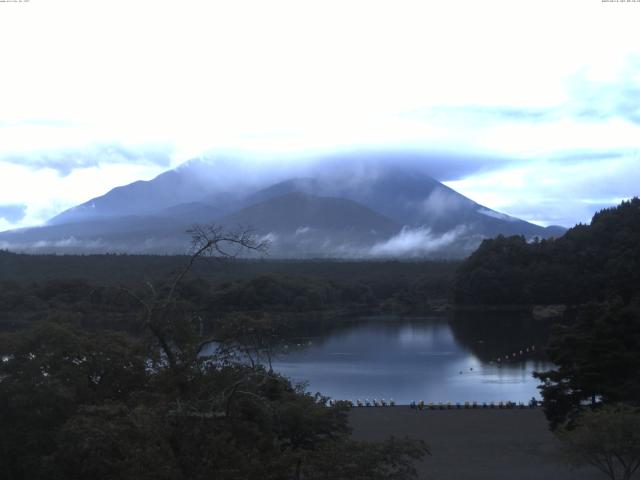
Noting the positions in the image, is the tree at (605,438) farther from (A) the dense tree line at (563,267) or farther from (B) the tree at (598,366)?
(A) the dense tree line at (563,267)

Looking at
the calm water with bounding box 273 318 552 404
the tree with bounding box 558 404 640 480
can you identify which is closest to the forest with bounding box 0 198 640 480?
the tree with bounding box 558 404 640 480

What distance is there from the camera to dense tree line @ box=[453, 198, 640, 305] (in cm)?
4684

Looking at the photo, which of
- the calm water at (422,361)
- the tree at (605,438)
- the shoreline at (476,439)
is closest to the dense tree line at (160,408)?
the tree at (605,438)

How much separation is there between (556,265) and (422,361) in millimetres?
24361

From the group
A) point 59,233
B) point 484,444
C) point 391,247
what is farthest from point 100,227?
point 484,444

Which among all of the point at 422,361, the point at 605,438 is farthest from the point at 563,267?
the point at 605,438

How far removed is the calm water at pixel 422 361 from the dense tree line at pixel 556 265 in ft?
25.4

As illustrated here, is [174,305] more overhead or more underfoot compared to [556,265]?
more overhead

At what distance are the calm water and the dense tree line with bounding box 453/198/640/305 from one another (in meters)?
7.73

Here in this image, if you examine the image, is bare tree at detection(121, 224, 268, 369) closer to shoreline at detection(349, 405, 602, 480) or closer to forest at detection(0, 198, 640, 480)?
forest at detection(0, 198, 640, 480)

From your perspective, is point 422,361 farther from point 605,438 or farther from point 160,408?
point 160,408

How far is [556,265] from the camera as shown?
162 ft

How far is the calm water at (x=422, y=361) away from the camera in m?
21.7

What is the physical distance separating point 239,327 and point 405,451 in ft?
5.33
